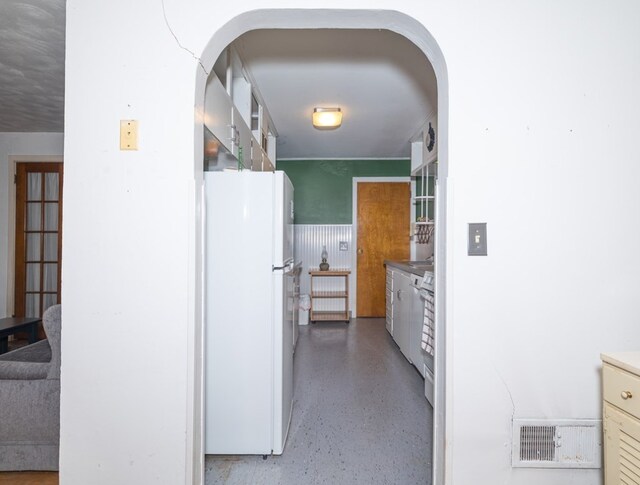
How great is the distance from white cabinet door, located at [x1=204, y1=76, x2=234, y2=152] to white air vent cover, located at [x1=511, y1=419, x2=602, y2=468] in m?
1.91

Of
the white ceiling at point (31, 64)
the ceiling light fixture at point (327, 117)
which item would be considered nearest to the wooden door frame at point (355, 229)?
the ceiling light fixture at point (327, 117)

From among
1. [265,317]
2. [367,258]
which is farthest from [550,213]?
[367,258]

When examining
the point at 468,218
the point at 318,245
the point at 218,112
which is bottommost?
the point at 318,245

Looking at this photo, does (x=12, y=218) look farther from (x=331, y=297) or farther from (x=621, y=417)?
(x=621, y=417)

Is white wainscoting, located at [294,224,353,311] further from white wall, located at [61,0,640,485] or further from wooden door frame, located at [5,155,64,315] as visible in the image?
white wall, located at [61,0,640,485]

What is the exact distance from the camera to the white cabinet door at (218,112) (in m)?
1.85

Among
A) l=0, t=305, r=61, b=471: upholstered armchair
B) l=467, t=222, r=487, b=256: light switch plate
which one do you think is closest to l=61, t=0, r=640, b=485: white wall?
l=467, t=222, r=487, b=256: light switch plate

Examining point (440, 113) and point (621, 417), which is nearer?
point (621, 417)

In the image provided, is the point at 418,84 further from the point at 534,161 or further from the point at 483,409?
the point at 483,409

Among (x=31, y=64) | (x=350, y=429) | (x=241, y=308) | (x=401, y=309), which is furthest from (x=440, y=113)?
(x=31, y=64)

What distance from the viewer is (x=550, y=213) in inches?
55.2

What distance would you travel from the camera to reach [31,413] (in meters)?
1.83

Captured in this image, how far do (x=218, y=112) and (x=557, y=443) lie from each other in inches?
85.6

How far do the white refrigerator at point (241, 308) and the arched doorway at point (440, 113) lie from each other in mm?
477
